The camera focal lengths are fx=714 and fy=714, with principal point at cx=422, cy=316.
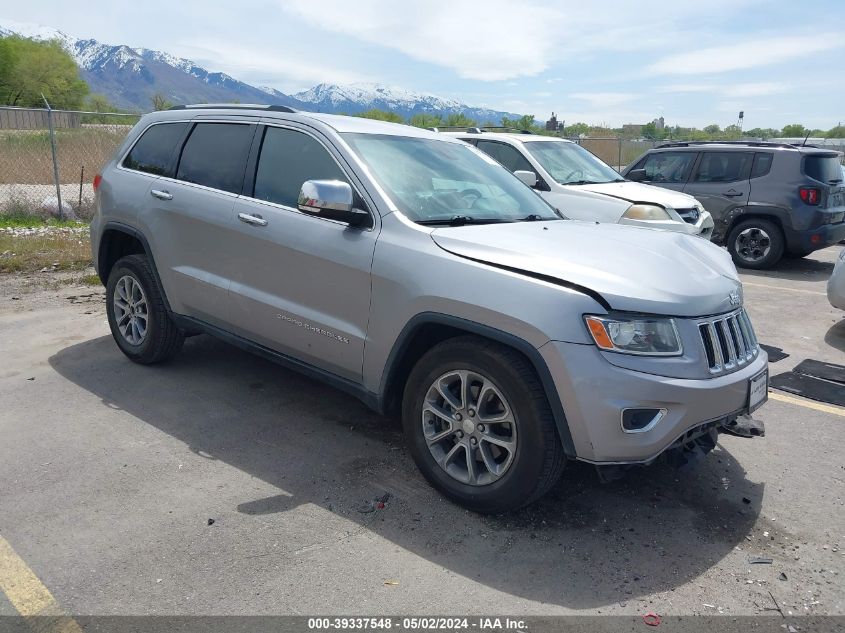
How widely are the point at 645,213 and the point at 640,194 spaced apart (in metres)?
0.56

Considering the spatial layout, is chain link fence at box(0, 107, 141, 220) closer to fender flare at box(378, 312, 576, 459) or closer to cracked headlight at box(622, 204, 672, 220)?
cracked headlight at box(622, 204, 672, 220)

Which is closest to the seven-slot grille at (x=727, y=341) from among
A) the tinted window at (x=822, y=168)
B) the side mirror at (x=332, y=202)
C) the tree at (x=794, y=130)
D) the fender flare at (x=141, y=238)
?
the side mirror at (x=332, y=202)

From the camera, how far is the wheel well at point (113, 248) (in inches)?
216

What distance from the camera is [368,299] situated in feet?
12.2

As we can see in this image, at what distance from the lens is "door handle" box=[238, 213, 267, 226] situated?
4.24m

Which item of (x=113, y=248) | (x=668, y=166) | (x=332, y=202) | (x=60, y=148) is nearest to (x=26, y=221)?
(x=113, y=248)

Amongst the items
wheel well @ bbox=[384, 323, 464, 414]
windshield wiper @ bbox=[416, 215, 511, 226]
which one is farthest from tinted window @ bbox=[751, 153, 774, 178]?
wheel well @ bbox=[384, 323, 464, 414]

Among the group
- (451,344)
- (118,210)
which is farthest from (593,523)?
(118,210)

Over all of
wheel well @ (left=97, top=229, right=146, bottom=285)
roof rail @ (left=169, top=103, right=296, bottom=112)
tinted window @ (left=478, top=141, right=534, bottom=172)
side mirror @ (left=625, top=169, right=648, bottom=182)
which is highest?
roof rail @ (left=169, top=103, right=296, bottom=112)

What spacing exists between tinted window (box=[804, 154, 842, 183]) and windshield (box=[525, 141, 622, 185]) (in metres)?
2.99

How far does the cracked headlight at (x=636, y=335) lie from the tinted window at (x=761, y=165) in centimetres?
882

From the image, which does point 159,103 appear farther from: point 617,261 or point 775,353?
point 617,261

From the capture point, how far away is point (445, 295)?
11.0ft

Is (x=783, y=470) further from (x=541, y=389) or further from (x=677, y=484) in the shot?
(x=541, y=389)
